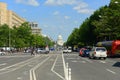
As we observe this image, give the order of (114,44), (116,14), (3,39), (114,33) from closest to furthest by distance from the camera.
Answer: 1. (114,44)
2. (116,14)
3. (114,33)
4. (3,39)

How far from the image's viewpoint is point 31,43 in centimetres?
19000

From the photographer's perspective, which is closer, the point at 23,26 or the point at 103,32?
the point at 103,32

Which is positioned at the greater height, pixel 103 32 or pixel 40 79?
pixel 103 32

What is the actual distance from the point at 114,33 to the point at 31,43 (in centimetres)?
9662

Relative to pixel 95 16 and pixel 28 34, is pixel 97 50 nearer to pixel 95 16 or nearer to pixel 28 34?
pixel 95 16

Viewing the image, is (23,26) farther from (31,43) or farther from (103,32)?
(103,32)

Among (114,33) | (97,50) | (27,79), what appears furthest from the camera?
(114,33)

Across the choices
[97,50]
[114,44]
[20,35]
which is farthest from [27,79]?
[20,35]

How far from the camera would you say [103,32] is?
352 feet

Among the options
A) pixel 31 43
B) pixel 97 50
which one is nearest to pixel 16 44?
pixel 31 43

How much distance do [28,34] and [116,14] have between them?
8781 centimetres

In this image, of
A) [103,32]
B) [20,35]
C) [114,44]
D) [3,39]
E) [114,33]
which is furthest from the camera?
[20,35]

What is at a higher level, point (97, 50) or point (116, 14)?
point (116, 14)

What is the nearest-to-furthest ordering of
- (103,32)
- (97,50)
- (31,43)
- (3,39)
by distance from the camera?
(97,50)
(103,32)
(3,39)
(31,43)
